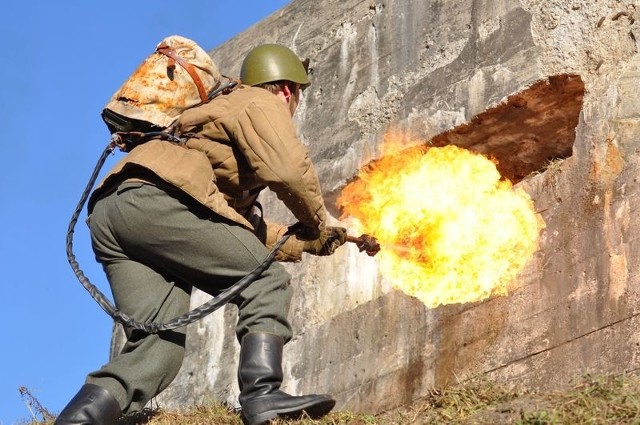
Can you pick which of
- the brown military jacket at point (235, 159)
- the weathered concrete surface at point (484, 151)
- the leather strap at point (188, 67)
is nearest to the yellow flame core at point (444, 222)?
the weathered concrete surface at point (484, 151)

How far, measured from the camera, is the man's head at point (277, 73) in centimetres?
603

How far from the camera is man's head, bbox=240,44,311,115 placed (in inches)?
237

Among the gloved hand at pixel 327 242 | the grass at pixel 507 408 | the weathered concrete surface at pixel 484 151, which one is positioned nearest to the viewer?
the grass at pixel 507 408

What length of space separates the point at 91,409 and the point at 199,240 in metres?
0.90

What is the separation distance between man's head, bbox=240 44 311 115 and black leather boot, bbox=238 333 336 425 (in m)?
1.27

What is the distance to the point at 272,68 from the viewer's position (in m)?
6.02

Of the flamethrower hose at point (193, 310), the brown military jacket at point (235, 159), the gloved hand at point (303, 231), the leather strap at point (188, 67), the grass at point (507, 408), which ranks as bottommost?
the grass at point (507, 408)

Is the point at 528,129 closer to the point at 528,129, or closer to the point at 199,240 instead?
the point at 528,129

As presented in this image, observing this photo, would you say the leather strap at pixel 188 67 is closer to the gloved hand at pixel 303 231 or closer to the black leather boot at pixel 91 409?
the gloved hand at pixel 303 231

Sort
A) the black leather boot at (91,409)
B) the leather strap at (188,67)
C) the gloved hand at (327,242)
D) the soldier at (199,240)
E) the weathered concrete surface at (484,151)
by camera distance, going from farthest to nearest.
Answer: the gloved hand at (327,242), the leather strap at (188,67), the weathered concrete surface at (484,151), the soldier at (199,240), the black leather boot at (91,409)

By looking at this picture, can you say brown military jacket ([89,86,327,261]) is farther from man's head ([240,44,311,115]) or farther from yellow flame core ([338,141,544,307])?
yellow flame core ([338,141,544,307])

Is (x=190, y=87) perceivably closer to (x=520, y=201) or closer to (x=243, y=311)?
(x=243, y=311)

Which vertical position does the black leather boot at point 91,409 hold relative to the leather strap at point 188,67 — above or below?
below

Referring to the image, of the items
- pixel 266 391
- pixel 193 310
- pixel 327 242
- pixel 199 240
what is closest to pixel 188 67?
pixel 199 240
